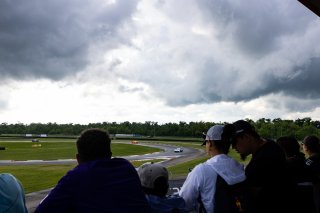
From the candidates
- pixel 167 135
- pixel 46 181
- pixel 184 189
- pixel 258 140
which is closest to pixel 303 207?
pixel 258 140

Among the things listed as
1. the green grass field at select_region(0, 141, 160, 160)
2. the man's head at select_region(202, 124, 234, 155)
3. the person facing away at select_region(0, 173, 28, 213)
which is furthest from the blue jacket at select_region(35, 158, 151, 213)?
the green grass field at select_region(0, 141, 160, 160)

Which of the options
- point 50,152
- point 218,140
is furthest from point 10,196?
point 50,152

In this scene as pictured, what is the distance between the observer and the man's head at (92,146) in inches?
105

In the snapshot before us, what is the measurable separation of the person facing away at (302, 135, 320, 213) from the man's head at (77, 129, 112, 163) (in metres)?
2.97

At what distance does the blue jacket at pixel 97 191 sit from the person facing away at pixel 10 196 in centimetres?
25

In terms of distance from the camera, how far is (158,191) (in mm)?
2979

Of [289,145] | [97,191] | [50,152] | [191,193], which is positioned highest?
[289,145]

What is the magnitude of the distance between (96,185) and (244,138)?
1.65 m

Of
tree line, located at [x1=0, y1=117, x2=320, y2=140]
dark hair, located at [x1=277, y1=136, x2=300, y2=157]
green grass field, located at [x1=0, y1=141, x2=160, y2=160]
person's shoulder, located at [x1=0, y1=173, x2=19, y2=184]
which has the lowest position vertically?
green grass field, located at [x1=0, y1=141, x2=160, y2=160]

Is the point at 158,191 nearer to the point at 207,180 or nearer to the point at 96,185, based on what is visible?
the point at 207,180

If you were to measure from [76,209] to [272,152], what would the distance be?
5.94 feet

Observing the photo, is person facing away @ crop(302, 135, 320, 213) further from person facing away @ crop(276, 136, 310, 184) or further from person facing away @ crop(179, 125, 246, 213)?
person facing away @ crop(179, 125, 246, 213)

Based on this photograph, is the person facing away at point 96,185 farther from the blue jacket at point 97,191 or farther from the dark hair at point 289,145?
the dark hair at point 289,145

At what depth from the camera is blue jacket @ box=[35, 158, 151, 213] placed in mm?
2393
